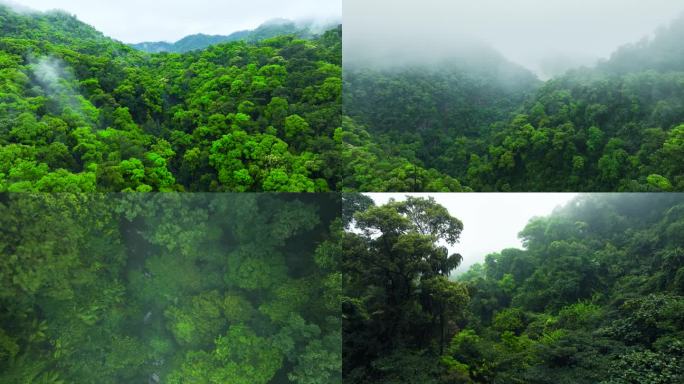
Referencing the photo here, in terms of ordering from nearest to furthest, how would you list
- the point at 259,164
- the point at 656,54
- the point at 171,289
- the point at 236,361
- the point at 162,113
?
the point at 236,361
the point at 171,289
the point at 656,54
the point at 259,164
the point at 162,113

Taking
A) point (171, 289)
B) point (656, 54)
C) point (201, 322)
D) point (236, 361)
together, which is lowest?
point (236, 361)

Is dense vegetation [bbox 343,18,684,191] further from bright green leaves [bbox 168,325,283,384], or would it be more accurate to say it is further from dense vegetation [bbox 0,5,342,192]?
bright green leaves [bbox 168,325,283,384]

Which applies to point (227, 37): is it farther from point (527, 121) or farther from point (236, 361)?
point (236, 361)

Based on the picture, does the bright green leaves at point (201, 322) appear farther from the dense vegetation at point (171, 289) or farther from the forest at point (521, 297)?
the forest at point (521, 297)

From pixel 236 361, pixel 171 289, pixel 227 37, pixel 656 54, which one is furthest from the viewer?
pixel 227 37

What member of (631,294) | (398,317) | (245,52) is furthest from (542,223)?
(245,52)

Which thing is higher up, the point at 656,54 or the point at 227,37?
the point at 656,54

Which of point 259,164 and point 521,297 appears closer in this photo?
point 521,297

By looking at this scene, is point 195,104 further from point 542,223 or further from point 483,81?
point 542,223

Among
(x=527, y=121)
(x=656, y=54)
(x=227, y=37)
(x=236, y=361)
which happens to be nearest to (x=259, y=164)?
(x=227, y=37)
